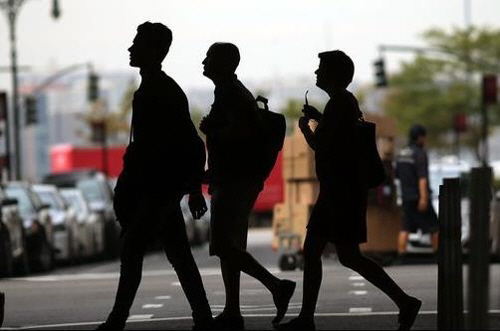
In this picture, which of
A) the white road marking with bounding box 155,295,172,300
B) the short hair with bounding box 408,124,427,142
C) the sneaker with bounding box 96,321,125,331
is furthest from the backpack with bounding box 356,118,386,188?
the short hair with bounding box 408,124,427,142

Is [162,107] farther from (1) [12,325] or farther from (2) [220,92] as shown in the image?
(1) [12,325]

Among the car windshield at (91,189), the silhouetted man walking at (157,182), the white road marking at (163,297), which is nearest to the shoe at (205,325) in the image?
the silhouetted man walking at (157,182)

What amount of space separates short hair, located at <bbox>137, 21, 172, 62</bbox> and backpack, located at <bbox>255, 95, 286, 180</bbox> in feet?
2.41

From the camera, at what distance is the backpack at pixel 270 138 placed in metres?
12.1

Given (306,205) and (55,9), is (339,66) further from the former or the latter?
(55,9)

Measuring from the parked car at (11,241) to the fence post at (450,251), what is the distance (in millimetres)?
15037

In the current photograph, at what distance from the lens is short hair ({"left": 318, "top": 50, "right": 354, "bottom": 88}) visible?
12.0 metres

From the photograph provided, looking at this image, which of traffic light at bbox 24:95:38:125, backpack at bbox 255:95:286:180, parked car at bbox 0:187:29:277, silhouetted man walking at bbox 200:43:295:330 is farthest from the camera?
traffic light at bbox 24:95:38:125

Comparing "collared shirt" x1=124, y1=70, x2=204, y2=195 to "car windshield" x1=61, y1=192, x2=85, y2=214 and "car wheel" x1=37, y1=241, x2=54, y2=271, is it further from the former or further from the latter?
"car windshield" x1=61, y1=192, x2=85, y2=214

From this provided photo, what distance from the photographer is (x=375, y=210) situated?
84.1 ft

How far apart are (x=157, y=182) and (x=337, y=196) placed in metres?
1.09

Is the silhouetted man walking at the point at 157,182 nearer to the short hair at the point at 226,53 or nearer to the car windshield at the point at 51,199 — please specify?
the short hair at the point at 226,53

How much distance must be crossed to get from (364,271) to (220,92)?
144 cm

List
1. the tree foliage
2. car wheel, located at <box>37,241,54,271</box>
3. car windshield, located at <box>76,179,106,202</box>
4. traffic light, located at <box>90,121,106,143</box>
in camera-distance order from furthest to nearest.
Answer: the tree foliage, traffic light, located at <box>90,121,106,143</box>, car windshield, located at <box>76,179,106,202</box>, car wheel, located at <box>37,241,54,271</box>
